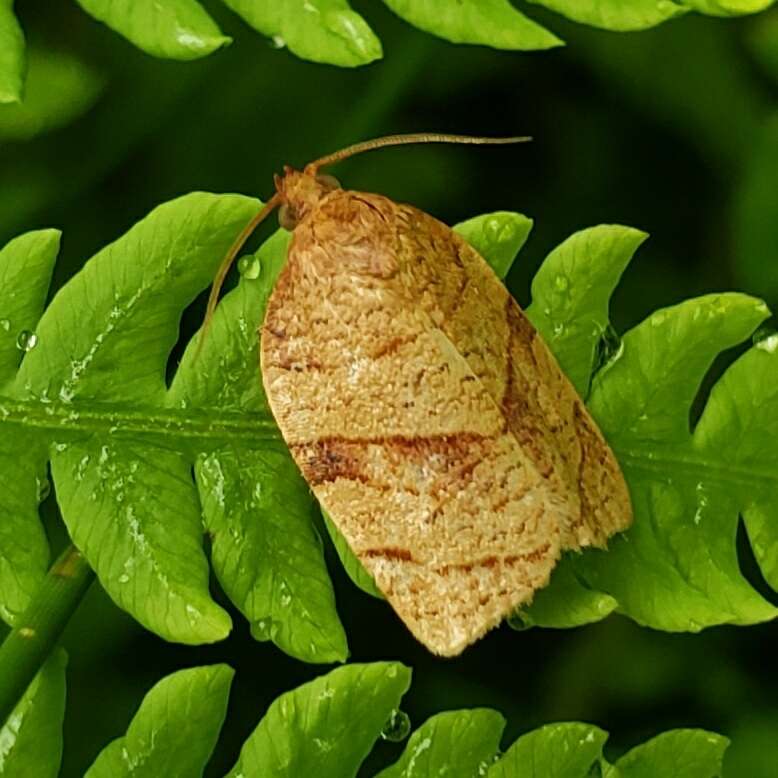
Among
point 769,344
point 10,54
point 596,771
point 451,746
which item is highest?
point 10,54

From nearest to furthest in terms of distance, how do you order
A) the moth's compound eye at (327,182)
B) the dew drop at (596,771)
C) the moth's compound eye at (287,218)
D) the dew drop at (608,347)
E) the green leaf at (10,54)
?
1. the green leaf at (10,54)
2. the dew drop at (596,771)
3. the dew drop at (608,347)
4. the moth's compound eye at (287,218)
5. the moth's compound eye at (327,182)

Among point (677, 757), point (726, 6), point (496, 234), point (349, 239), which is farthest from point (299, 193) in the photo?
point (677, 757)

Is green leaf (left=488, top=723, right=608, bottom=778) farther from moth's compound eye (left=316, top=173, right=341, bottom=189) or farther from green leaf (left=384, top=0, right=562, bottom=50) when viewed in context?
moth's compound eye (left=316, top=173, right=341, bottom=189)

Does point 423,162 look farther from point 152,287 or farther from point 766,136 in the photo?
point 152,287

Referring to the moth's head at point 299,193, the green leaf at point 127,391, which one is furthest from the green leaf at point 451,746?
the moth's head at point 299,193

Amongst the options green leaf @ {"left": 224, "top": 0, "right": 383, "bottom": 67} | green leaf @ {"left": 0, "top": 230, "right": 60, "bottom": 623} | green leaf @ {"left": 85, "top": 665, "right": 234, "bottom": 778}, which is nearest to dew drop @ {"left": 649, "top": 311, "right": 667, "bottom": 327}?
green leaf @ {"left": 224, "top": 0, "right": 383, "bottom": 67}

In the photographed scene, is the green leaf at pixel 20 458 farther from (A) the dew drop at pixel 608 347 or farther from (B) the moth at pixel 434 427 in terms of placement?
(A) the dew drop at pixel 608 347

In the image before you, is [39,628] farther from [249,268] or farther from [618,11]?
[618,11]
